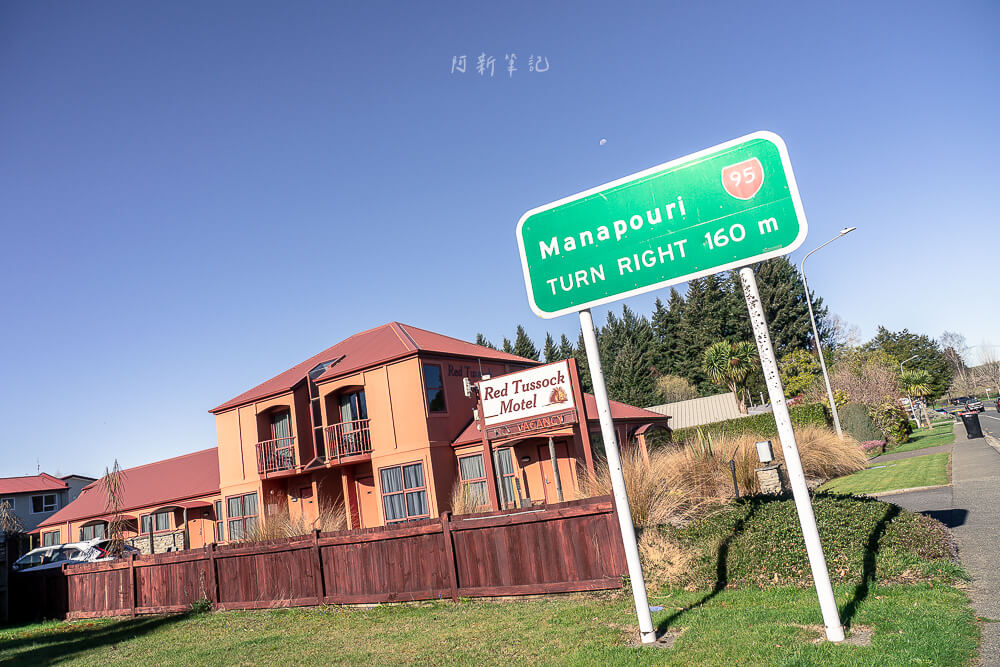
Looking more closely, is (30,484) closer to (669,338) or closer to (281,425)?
(281,425)

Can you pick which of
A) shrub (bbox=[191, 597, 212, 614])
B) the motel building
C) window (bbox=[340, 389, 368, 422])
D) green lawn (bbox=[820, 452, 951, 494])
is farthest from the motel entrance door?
shrub (bbox=[191, 597, 212, 614])

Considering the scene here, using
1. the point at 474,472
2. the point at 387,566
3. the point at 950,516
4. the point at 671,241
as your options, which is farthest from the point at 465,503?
the point at 671,241

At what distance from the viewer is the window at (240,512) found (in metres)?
25.5

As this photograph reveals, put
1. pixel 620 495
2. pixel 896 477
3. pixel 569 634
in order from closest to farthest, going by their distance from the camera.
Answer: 1. pixel 620 495
2. pixel 569 634
3. pixel 896 477

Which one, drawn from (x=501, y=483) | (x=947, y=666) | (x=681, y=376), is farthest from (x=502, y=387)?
(x=681, y=376)

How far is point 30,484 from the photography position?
4838 cm

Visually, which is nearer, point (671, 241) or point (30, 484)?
point (671, 241)

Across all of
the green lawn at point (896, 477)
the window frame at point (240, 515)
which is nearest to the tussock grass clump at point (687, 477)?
the green lawn at point (896, 477)

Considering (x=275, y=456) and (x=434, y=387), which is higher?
(x=434, y=387)

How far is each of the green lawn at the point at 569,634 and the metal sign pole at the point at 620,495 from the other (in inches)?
12.0

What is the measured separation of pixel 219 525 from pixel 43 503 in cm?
3052

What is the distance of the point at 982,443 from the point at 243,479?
88.9 ft

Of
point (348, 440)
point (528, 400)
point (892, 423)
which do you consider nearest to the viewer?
point (528, 400)

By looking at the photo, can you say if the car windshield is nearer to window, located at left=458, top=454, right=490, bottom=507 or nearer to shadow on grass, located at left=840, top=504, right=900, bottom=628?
window, located at left=458, top=454, right=490, bottom=507
